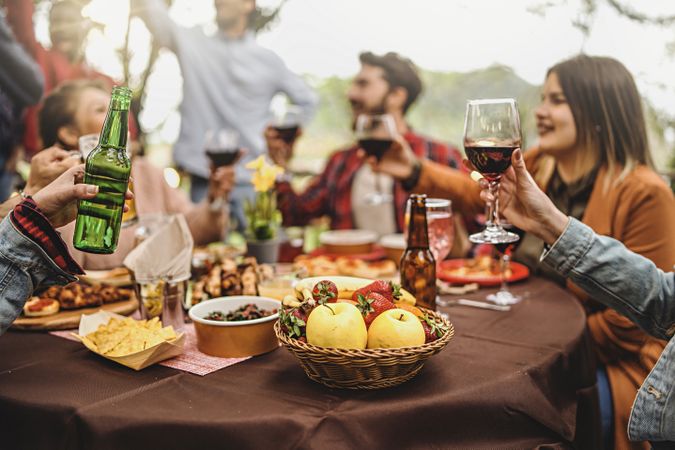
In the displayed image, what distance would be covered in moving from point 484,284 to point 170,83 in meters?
3.37

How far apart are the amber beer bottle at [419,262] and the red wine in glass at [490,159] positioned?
16cm

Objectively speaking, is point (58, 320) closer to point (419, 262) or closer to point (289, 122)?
point (419, 262)

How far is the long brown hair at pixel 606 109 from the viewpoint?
2178 mm

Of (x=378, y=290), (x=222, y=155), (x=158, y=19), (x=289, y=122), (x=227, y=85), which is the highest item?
(x=158, y=19)

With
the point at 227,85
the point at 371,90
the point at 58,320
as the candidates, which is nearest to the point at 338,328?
the point at 58,320

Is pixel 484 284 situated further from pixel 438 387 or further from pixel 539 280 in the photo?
pixel 438 387

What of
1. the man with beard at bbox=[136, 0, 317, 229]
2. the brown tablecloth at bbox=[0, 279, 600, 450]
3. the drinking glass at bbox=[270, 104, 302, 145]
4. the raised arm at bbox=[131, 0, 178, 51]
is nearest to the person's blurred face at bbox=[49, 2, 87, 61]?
the raised arm at bbox=[131, 0, 178, 51]

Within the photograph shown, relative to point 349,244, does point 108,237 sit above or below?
above

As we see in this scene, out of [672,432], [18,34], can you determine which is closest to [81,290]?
[672,432]

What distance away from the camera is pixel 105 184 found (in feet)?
3.88

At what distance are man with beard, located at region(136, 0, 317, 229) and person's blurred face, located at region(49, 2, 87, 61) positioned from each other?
714 millimetres

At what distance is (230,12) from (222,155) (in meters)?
2.71

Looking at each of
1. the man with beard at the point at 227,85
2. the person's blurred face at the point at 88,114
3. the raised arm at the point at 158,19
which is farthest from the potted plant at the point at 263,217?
the raised arm at the point at 158,19

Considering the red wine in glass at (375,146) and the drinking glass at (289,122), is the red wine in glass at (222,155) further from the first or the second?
the red wine in glass at (375,146)
